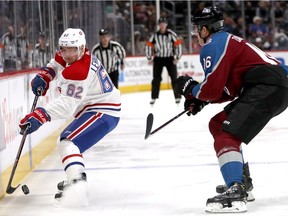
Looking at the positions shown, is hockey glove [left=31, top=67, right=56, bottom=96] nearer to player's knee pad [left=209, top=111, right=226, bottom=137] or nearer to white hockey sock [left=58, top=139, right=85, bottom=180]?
white hockey sock [left=58, top=139, right=85, bottom=180]

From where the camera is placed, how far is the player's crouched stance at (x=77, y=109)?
3.96 m

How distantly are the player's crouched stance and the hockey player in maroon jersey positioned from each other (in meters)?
0.64

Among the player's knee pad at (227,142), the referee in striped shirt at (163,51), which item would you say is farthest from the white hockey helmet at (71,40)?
the referee in striped shirt at (163,51)

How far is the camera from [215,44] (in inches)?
142

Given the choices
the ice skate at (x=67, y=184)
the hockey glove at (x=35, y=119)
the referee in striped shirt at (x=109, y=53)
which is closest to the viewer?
the hockey glove at (x=35, y=119)

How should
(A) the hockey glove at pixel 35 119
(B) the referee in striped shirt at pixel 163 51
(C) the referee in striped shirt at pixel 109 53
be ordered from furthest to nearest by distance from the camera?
(B) the referee in striped shirt at pixel 163 51 → (C) the referee in striped shirt at pixel 109 53 → (A) the hockey glove at pixel 35 119

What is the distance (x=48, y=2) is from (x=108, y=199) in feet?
13.3

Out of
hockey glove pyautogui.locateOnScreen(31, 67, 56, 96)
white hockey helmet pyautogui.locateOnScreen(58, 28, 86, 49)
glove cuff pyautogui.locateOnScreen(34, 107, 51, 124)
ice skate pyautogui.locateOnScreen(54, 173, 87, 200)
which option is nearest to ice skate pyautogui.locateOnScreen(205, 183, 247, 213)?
ice skate pyautogui.locateOnScreen(54, 173, 87, 200)

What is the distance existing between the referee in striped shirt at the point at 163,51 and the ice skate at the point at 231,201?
6.66 meters

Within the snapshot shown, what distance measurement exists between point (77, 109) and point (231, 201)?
1.12 metres

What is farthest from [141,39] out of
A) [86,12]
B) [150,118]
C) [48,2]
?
[150,118]

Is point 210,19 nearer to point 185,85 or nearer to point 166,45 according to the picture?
point 185,85

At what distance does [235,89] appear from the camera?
12.4 feet

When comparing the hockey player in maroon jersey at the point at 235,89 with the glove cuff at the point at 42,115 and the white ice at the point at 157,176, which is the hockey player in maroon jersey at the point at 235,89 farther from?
the glove cuff at the point at 42,115
